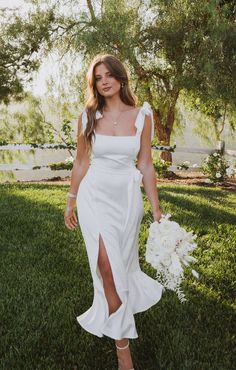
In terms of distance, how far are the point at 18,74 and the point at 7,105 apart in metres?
1.26

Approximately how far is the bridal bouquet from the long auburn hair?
2.64 feet

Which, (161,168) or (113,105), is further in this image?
(161,168)

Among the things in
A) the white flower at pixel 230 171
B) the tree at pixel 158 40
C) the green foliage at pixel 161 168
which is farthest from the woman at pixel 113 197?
the green foliage at pixel 161 168

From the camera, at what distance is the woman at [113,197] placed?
3.06 m

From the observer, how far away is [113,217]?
10.3 ft

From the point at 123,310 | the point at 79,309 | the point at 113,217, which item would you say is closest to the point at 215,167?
the point at 79,309

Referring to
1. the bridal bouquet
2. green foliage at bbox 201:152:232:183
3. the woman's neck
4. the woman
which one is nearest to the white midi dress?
the woman

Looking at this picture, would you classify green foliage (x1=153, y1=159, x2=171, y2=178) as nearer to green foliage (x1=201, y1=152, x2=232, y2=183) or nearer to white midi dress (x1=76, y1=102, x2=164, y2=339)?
green foliage (x1=201, y1=152, x2=232, y2=183)

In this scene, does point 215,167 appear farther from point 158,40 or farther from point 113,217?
point 113,217

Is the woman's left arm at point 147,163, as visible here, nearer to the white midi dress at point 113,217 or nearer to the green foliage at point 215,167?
the white midi dress at point 113,217

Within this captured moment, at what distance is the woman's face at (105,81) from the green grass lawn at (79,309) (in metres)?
1.77

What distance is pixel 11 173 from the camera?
1738 centimetres


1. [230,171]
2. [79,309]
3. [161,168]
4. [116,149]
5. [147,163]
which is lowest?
[161,168]

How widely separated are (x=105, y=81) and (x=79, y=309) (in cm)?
203
